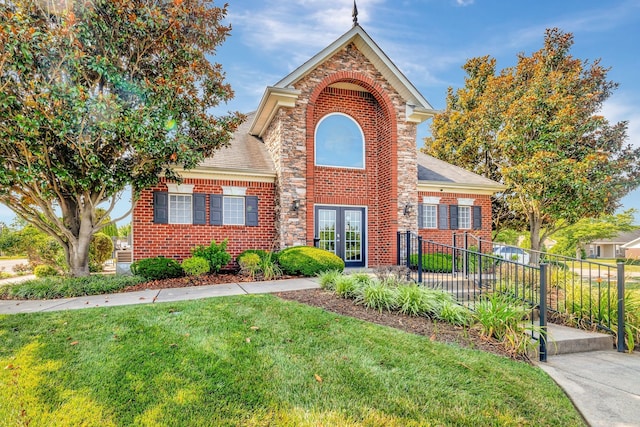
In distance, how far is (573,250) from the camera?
28.9 metres

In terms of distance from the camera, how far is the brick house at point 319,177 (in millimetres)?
10891

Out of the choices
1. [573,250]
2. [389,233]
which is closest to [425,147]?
[389,233]

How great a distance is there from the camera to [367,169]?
41.2 ft

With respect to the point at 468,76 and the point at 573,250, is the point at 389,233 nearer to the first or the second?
the point at 468,76

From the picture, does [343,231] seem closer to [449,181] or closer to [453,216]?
[453,216]

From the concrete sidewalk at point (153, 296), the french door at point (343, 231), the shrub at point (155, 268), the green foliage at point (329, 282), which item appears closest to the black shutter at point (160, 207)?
the shrub at point (155, 268)

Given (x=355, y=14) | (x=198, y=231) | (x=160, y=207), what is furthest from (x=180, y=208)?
(x=355, y=14)

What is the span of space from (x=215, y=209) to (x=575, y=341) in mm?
9892

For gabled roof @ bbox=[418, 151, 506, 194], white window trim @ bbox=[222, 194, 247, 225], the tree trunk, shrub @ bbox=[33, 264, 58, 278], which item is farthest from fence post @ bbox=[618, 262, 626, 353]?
shrub @ bbox=[33, 264, 58, 278]

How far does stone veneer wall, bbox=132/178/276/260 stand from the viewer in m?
10.4

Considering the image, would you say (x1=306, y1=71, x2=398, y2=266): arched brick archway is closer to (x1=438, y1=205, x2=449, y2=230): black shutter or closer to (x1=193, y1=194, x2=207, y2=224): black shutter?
(x1=438, y1=205, x2=449, y2=230): black shutter

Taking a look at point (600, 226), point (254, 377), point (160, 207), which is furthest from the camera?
point (600, 226)

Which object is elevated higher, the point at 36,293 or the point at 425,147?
the point at 425,147

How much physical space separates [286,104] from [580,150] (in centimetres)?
1353
